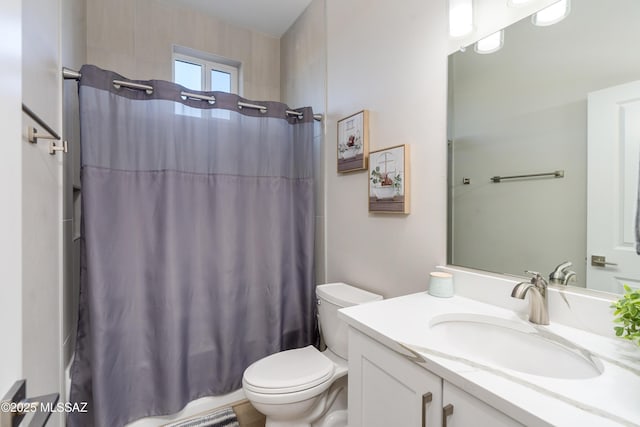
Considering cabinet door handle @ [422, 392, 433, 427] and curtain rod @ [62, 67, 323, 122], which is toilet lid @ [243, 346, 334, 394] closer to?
cabinet door handle @ [422, 392, 433, 427]

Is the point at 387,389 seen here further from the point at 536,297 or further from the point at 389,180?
the point at 389,180

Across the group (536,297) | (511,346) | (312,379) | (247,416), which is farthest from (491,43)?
(247,416)

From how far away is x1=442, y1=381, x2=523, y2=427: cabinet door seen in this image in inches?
21.6

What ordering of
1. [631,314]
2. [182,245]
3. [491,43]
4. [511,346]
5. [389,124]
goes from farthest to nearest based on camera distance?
[182,245]
[389,124]
[491,43]
[511,346]
[631,314]

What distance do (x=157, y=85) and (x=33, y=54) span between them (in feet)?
2.14

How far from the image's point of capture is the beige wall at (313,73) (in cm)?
206

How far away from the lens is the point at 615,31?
0.79 m

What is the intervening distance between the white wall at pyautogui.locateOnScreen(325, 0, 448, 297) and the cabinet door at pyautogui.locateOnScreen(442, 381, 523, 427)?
2.14 feet

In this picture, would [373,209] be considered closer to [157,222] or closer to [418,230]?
[418,230]

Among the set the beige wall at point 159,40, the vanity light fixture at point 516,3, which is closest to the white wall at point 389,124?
the vanity light fixture at point 516,3

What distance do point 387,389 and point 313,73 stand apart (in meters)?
2.12

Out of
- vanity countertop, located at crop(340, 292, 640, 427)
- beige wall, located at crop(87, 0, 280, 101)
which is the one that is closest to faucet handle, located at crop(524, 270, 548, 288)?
vanity countertop, located at crop(340, 292, 640, 427)

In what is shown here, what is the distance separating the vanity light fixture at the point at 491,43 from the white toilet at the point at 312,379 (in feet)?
3.89

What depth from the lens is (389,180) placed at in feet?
4.69
